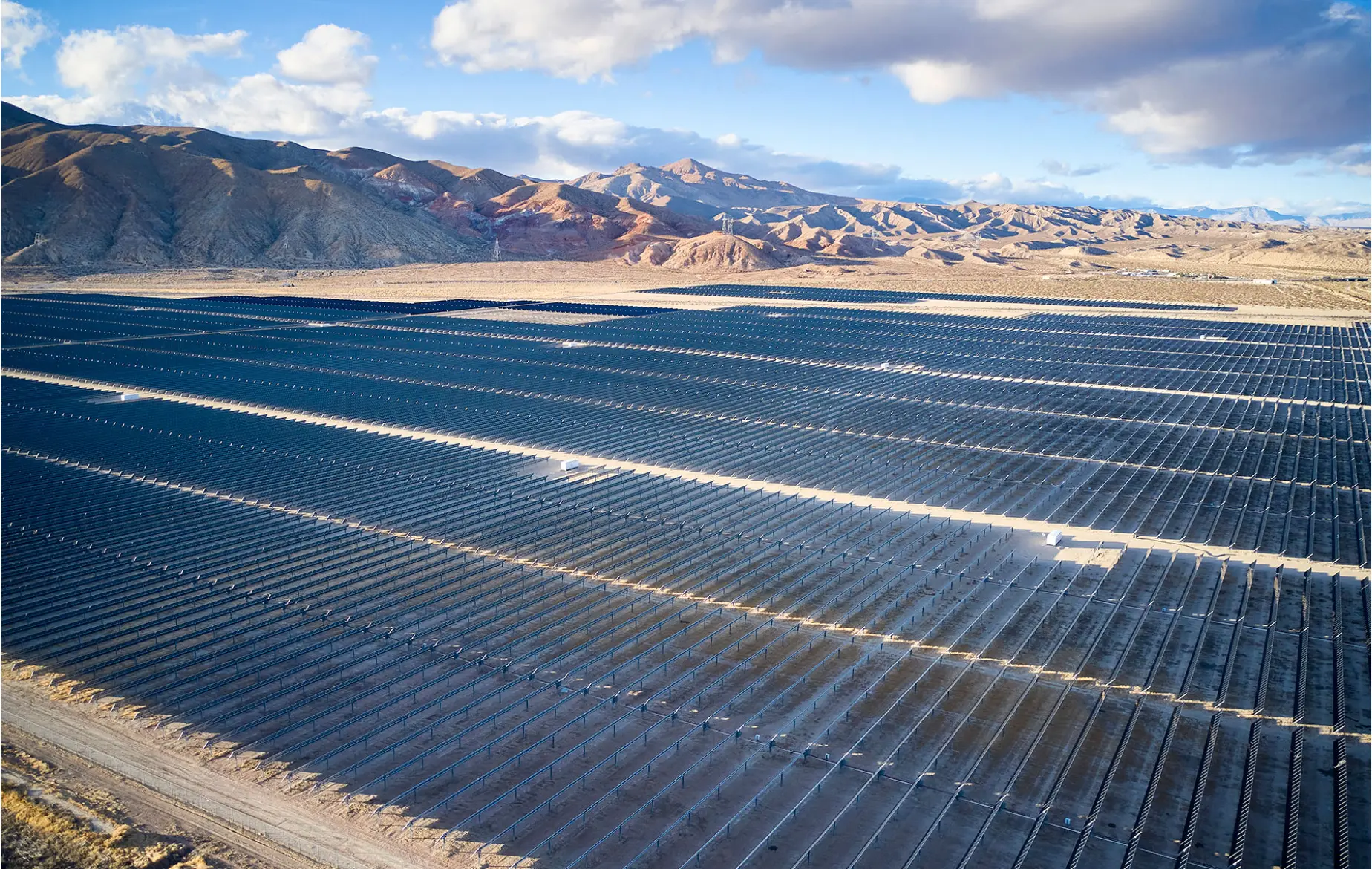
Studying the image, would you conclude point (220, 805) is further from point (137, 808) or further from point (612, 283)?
point (612, 283)

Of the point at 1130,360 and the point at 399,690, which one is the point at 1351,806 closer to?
the point at 399,690

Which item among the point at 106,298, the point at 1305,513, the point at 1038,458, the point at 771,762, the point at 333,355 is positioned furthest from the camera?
the point at 106,298

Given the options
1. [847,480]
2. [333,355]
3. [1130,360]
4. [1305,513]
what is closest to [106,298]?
[333,355]

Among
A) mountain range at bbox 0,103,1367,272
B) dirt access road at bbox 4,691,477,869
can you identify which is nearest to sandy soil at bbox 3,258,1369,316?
mountain range at bbox 0,103,1367,272

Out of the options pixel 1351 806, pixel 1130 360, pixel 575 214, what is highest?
pixel 575 214

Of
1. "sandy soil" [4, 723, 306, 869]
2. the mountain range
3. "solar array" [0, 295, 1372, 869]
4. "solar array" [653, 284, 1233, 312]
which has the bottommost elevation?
"sandy soil" [4, 723, 306, 869]

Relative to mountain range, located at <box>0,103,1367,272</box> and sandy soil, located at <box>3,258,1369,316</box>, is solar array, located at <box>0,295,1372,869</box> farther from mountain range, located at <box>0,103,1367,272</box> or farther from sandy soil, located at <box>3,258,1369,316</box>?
mountain range, located at <box>0,103,1367,272</box>

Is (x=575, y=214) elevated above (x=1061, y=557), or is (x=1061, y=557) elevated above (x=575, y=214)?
(x=575, y=214)
